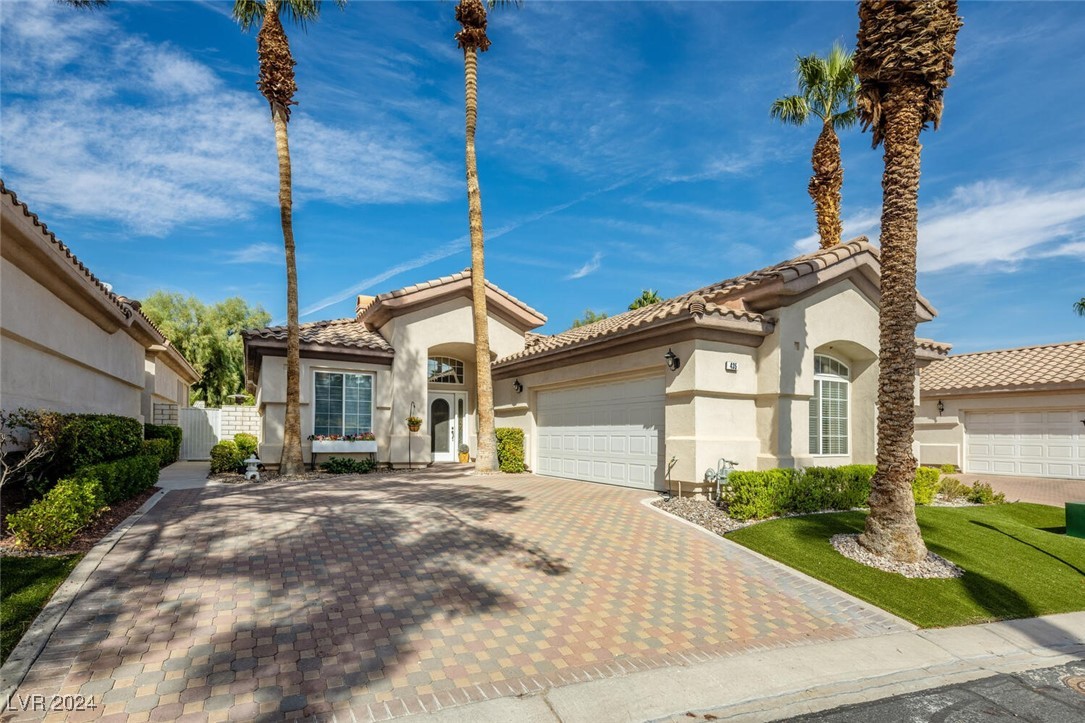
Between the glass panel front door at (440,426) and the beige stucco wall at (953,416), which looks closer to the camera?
the beige stucco wall at (953,416)

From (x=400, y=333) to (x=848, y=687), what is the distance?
15.3 metres

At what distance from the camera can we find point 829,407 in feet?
46.8

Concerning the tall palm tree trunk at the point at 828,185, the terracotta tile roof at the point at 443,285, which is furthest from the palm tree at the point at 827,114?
the terracotta tile roof at the point at 443,285

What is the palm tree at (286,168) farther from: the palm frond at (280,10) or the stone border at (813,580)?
the stone border at (813,580)

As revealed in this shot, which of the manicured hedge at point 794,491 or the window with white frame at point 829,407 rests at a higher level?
the window with white frame at point 829,407

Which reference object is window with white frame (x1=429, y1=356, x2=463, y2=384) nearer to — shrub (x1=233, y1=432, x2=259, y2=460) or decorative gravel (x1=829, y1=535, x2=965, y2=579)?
shrub (x1=233, y1=432, x2=259, y2=460)

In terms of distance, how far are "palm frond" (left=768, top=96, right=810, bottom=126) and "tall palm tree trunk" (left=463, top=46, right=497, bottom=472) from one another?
11.6 meters

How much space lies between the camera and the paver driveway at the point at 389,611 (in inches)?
167

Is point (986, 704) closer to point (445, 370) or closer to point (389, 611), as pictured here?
point (389, 611)

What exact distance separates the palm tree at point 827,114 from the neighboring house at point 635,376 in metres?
6.39

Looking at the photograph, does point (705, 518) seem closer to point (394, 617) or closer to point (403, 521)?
point (403, 521)

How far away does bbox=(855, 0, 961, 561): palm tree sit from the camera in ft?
26.5

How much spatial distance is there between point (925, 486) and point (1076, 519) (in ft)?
8.78

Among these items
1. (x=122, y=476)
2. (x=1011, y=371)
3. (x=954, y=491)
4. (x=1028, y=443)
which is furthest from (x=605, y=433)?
(x=1011, y=371)
